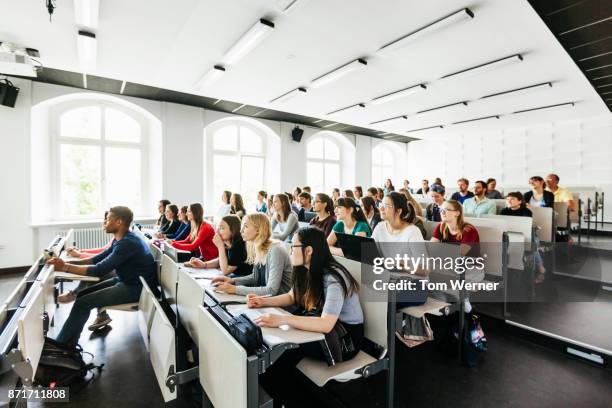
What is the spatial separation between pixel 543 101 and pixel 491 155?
425 cm

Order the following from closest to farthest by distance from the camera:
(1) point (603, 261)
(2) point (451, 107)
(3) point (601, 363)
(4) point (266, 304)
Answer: (4) point (266, 304) → (3) point (601, 363) → (1) point (603, 261) → (2) point (451, 107)

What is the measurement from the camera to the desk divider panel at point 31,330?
4.67 feet

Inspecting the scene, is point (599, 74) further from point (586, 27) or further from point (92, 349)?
point (92, 349)

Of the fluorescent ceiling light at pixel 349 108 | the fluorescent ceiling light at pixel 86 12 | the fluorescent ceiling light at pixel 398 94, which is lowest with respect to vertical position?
the fluorescent ceiling light at pixel 86 12

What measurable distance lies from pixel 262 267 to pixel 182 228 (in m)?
3.00

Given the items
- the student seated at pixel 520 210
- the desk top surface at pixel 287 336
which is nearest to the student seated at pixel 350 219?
the desk top surface at pixel 287 336

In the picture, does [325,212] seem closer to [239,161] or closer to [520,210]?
[520,210]

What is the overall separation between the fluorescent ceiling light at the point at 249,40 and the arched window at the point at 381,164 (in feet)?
26.4

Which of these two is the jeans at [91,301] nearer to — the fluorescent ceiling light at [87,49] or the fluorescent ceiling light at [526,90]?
the fluorescent ceiling light at [87,49]

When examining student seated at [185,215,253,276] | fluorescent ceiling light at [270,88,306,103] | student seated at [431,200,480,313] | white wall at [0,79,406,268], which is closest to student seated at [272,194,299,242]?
student seated at [185,215,253,276]

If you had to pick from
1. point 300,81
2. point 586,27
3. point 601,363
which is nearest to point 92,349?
point 601,363

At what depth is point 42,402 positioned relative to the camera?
213 cm

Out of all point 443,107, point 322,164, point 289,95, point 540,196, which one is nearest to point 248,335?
point 540,196

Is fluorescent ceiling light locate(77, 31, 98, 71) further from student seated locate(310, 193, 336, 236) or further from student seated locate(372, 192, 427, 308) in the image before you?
student seated locate(372, 192, 427, 308)
